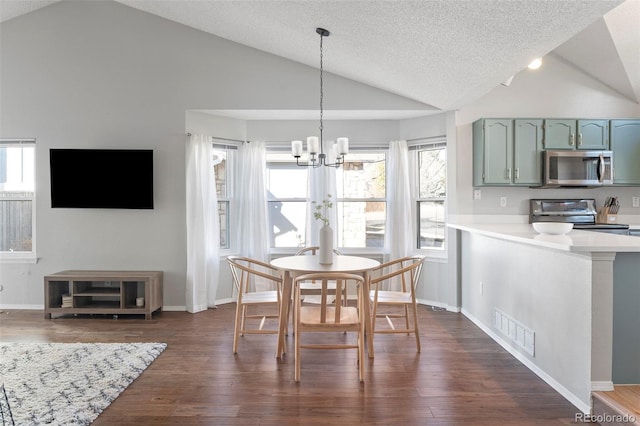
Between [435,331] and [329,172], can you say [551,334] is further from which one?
[329,172]

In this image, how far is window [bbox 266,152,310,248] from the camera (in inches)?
201

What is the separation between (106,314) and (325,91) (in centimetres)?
353

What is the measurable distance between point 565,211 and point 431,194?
152cm

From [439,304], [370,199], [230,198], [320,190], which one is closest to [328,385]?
[439,304]

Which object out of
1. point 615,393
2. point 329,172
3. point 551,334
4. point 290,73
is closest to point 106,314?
point 329,172

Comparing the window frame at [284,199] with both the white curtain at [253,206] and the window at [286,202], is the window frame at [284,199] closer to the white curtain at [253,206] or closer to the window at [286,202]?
the window at [286,202]

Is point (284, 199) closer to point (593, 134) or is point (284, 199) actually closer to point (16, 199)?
point (16, 199)

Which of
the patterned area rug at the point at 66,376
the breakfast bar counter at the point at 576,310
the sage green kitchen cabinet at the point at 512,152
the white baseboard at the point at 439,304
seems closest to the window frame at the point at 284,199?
the white baseboard at the point at 439,304

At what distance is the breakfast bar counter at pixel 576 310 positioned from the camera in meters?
2.19

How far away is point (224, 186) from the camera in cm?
498

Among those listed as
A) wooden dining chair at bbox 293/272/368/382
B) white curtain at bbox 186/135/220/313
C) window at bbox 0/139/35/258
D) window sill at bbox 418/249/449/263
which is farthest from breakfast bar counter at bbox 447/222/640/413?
window at bbox 0/139/35/258

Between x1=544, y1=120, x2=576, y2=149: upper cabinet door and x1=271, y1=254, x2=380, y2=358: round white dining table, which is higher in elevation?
x1=544, y1=120, x2=576, y2=149: upper cabinet door

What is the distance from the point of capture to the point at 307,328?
104 inches

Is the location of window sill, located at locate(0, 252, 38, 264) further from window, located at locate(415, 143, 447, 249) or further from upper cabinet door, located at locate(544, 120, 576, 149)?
upper cabinet door, located at locate(544, 120, 576, 149)
